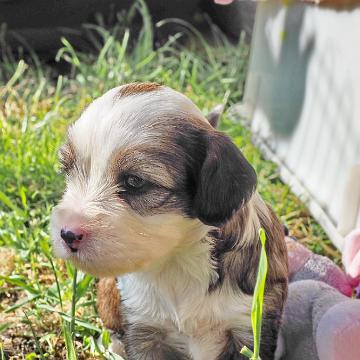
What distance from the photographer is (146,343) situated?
2320mm

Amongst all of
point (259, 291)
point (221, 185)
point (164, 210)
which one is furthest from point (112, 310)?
point (259, 291)

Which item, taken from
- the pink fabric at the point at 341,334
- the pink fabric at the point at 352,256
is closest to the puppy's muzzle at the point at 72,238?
the pink fabric at the point at 341,334

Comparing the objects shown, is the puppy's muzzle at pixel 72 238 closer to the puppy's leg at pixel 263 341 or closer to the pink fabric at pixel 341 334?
the puppy's leg at pixel 263 341

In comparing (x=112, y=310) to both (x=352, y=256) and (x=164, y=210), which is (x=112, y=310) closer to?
(x=164, y=210)

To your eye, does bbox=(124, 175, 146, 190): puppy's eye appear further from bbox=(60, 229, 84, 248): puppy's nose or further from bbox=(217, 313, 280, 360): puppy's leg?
bbox=(217, 313, 280, 360): puppy's leg

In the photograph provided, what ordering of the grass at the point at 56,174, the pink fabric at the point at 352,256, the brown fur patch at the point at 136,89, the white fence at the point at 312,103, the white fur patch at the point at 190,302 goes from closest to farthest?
the brown fur patch at the point at 136,89 < the white fur patch at the point at 190,302 < the grass at the point at 56,174 < the pink fabric at the point at 352,256 < the white fence at the point at 312,103

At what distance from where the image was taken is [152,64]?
5.17 metres

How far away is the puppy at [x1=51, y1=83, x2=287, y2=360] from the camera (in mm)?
1887

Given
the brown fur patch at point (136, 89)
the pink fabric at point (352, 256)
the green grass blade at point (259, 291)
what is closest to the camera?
the green grass blade at point (259, 291)

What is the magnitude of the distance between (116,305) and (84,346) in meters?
0.36

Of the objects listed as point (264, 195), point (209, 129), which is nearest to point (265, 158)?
point (264, 195)

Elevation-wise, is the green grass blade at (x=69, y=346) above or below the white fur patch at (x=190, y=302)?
below

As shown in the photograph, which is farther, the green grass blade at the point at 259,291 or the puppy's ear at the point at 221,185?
the puppy's ear at the point at 221,185

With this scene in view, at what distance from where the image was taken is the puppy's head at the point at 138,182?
6.17ft
